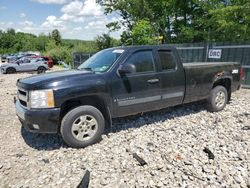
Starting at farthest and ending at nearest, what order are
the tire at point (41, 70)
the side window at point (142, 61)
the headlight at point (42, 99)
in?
the tire at point (41, 70)
the side window at point (142, 61)
the headlight at point (42, 99)

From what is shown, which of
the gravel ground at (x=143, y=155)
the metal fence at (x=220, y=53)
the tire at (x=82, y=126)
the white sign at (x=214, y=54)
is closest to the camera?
the gravel ground at (x=143, y=155)

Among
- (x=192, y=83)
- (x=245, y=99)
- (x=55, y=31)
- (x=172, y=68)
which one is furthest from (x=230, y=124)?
(x=55, y=31)

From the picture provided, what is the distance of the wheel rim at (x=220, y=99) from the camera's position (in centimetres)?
673

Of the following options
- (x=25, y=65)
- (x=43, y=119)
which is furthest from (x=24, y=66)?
(x=43, y=119)

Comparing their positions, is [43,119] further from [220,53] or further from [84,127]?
[220,53]

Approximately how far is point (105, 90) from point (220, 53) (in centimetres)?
776

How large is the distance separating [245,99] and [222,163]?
4877 millimetres

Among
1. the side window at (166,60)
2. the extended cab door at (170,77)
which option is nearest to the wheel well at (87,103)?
the extended cab door at (170,77)

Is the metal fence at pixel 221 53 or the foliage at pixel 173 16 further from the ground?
the foliage at pixel 173 16

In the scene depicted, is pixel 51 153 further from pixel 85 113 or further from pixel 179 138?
pixel 179 138

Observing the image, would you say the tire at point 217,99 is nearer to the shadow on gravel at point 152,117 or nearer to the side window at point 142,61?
the shadow on gravel at point 152,117

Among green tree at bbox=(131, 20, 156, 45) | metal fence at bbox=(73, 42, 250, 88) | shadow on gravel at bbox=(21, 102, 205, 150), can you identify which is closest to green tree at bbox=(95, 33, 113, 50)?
green tree at bbox=(131, 20, 156, 45)

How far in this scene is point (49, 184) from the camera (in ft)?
11.8

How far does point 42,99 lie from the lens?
4328mm
